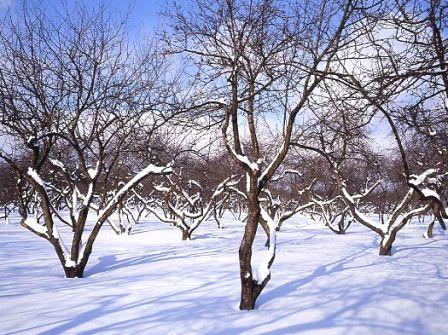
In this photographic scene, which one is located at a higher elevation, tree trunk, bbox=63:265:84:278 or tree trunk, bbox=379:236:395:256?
tree trunk, bbox=63:265:84:278

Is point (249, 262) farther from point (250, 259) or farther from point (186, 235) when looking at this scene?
point (186, 235)

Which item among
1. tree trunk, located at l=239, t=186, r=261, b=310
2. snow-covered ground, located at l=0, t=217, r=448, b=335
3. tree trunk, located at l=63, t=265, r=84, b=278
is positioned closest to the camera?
snow-covered ground, located at l=0, t=217, r=448, b=335

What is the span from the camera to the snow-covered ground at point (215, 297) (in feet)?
15.8

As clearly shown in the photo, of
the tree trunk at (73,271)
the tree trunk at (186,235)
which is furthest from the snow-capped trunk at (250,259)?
the tree trunk at (186,235)

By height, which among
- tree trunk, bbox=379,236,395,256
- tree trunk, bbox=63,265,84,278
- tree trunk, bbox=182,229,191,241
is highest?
tree trunk, bbox=182,229,191,241

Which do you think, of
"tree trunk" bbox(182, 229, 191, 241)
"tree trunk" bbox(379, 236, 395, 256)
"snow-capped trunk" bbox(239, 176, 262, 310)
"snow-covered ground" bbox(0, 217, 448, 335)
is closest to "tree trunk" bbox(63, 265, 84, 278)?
"snow-covered ground" bbox(0, 217, 448, 335)

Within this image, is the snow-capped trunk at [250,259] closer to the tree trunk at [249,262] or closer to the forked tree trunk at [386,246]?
the tree trunk at [249,262]

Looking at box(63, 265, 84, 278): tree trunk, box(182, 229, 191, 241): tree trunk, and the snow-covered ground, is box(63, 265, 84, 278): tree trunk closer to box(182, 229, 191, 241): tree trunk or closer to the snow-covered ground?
the snow-covered ground

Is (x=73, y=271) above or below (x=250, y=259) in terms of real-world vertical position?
below

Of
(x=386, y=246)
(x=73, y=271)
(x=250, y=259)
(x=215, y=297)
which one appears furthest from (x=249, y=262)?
(x=386, y=246)

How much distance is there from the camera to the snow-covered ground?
4.82 metres

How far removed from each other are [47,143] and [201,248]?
6.53 m

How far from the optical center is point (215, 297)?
626 cm

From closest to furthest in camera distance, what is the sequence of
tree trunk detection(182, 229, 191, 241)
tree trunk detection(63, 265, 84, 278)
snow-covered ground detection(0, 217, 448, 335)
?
snow-covered ground detection(0, 217, 448, 335) < tree trunk detection(63, 265, 84, 278) < tree trunk detection(182, 229, 191, 241)
